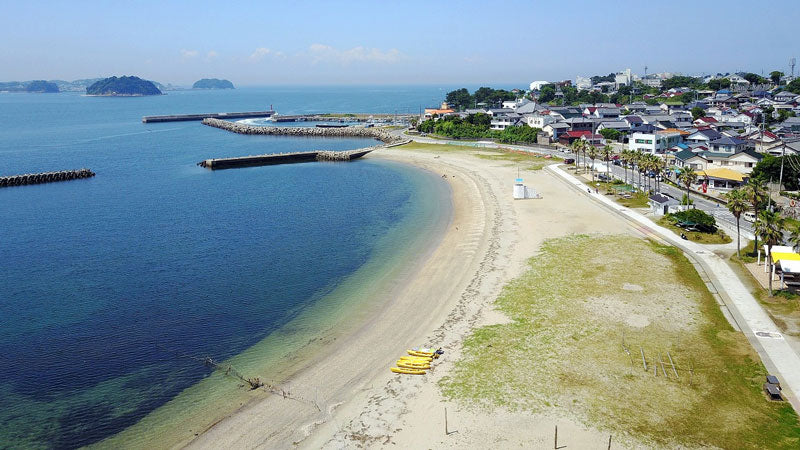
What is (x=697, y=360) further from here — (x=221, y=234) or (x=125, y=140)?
(x=125, y=140)

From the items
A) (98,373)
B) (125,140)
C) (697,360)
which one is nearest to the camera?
(697,360)

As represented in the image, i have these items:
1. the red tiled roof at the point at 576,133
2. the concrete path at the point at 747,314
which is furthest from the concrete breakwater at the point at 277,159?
the concrete path at the point at 747,314

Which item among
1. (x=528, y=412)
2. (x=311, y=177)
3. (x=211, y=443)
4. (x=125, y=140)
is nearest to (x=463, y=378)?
(x=528, y=412)

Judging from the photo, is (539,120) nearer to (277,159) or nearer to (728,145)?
(728,145)

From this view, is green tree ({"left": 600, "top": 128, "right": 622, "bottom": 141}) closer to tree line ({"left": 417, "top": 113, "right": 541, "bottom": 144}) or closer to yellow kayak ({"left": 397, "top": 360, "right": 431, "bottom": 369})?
tree line ({"left": 417, "top": 113, "right": 541, "bottom": 144})

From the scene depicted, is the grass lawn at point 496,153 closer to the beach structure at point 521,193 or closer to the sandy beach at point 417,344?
the beach structure at point 521,193

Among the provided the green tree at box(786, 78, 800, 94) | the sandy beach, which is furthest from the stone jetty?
the green tree at box(786, 78, 800, 94)
